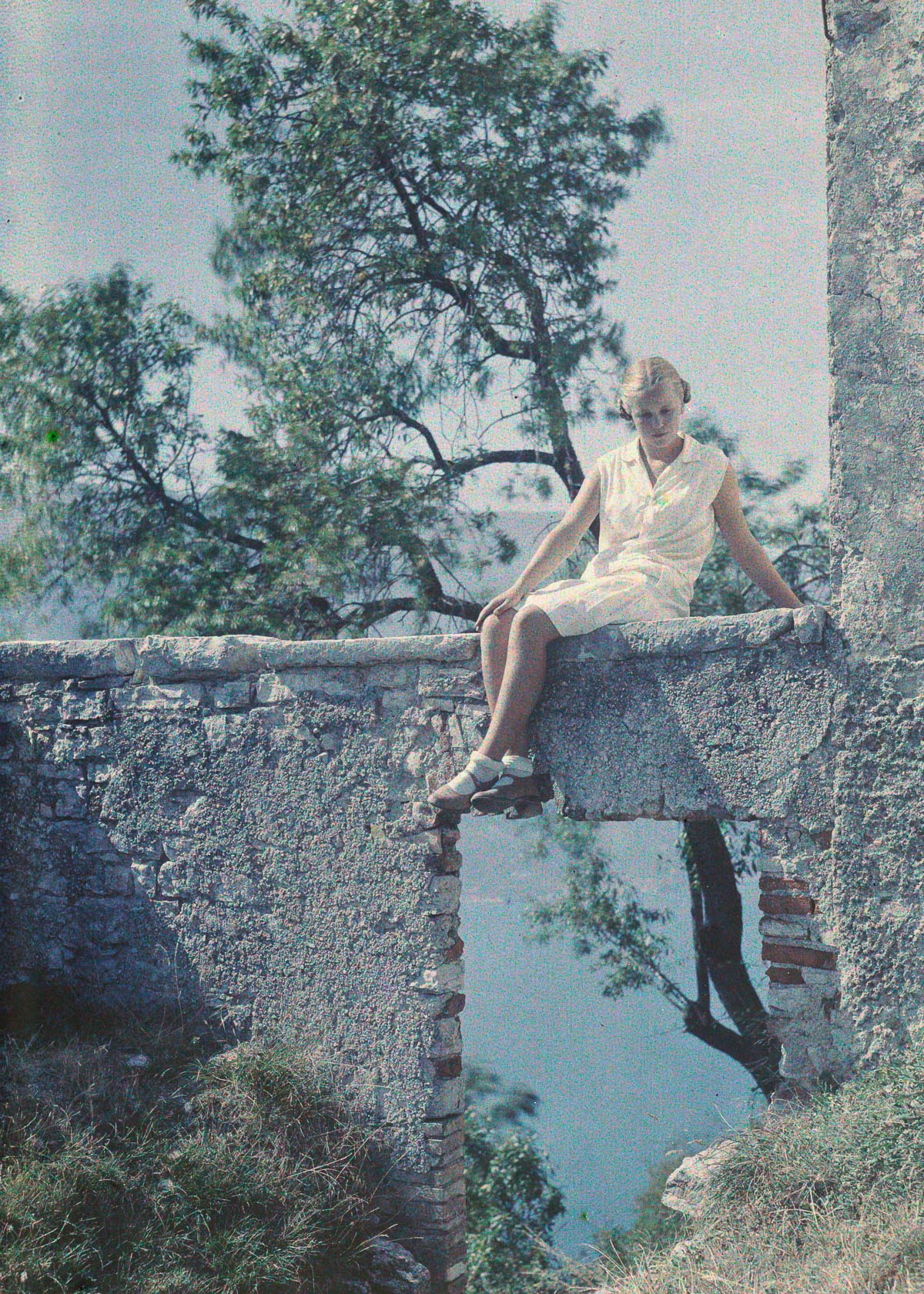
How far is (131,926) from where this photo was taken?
15.0 ft

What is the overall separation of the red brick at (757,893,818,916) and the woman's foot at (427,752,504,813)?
2.69 ft

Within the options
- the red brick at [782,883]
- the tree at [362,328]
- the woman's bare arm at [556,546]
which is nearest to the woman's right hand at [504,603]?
the woman's bare arm at [556,546]

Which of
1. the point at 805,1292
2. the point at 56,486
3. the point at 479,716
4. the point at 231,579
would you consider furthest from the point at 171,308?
the point at 805,1292

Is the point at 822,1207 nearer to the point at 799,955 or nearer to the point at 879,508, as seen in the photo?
the point at 799,955

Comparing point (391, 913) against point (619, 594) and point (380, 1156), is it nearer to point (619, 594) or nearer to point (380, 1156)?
point (380, 1156)

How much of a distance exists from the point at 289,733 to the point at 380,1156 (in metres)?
1.41

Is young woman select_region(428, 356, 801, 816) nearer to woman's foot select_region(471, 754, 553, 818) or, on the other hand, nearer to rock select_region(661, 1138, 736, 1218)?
woman's foot select_region(471, 754, 553, 818)

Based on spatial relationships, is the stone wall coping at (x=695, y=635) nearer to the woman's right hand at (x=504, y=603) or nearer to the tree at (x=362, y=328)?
the woman's right hand at (x=504, y=603)

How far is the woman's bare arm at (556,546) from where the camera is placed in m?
3.57

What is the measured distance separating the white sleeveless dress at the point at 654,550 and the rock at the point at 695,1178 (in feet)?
4.73

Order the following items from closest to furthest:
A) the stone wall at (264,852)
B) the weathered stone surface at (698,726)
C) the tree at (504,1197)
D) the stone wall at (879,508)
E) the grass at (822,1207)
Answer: the grass at (822,1207) < the stone wall at (879,508) < the weathered stone surface at (698,726) < the stone wall at (264,852) < the tree at (504,1197)

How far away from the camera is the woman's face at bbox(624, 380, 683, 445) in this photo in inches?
135

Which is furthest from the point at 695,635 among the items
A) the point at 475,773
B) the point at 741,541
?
the point at 475,773

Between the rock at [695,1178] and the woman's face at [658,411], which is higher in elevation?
the woman's face at [658,411]
